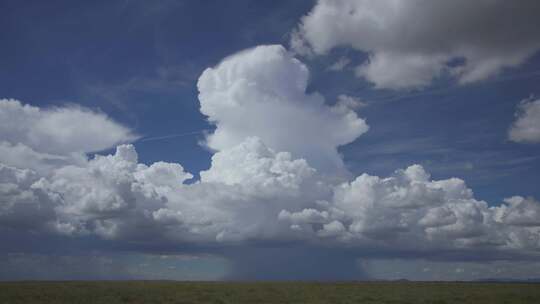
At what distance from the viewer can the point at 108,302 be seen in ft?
306

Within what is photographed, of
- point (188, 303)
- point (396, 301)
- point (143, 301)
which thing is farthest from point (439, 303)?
point (143, 301)

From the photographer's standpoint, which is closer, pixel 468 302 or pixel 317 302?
pixel 317 302

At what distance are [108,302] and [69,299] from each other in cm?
1024

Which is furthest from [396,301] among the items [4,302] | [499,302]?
[4,302]

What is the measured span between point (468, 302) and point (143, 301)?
69650mm

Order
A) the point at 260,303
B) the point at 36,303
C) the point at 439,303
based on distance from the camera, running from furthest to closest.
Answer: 1. the point at 439,303
2. the point at 260,303
3. the point at 36,303

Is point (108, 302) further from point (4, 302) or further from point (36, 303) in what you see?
point (4, 302)

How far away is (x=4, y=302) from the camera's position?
8962cm

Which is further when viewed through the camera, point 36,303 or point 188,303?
point 188,303

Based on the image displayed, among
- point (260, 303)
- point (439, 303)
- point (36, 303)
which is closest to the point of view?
point (36, 303)

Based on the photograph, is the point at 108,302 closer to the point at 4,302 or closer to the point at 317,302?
the point at 4,302

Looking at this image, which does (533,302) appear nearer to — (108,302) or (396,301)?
(396,301)

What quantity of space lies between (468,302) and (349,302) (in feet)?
90.6

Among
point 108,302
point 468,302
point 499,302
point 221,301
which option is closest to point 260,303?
point 221,301
